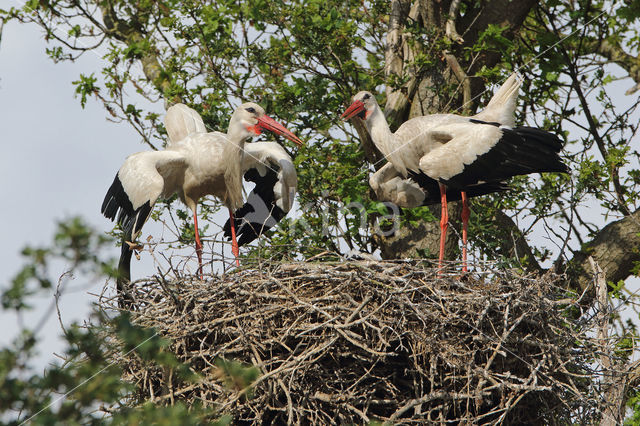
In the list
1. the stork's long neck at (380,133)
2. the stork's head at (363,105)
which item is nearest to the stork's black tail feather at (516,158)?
the stork's long neck at (380,133)

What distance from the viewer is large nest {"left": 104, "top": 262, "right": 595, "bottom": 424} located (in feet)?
17.5

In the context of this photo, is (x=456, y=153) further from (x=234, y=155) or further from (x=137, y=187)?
(x=137, y=187)

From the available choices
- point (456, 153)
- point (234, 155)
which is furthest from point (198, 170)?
point (456, 153)

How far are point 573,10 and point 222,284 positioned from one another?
20.0ft

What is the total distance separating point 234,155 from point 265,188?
2.22 ft

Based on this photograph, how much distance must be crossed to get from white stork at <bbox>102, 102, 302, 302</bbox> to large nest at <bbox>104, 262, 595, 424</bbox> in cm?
140

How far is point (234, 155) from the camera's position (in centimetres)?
757

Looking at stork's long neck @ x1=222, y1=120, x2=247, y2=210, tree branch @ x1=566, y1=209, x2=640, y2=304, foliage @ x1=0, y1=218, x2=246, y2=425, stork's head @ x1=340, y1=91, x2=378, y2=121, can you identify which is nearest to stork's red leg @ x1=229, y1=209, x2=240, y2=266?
stork's long neck @ x1=222, y1=120, x2=247, y2=210

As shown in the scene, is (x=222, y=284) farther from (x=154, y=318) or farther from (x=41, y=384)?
(x=41, y=384)

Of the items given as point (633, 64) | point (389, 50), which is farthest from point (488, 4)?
point (633, 64)

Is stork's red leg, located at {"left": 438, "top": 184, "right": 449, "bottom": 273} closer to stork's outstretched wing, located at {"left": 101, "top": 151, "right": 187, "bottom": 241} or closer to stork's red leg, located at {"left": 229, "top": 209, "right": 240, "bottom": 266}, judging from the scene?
stork's red leg, located at {"left": 229, "top": 209, "right": 240, "bottom": 266}

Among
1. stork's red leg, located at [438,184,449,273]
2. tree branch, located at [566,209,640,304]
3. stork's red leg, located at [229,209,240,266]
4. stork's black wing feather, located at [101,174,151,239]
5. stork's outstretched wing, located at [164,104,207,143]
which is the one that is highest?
stork's outstretched wing, located at [164,104,207,143]

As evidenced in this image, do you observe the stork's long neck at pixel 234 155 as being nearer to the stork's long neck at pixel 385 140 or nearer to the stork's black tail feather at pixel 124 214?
the stork's black tail feather at pixel 124 214

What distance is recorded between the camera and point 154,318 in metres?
5.71
